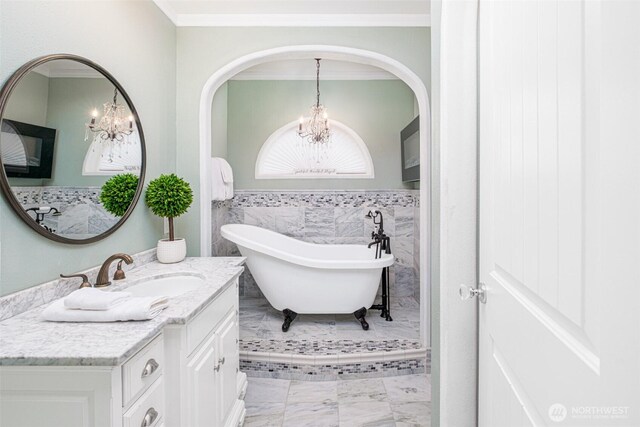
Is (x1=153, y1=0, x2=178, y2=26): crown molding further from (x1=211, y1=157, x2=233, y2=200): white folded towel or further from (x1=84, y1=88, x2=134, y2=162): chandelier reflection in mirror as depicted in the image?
(x1=211, y1=157, x2=233, y2=200): white folded towel

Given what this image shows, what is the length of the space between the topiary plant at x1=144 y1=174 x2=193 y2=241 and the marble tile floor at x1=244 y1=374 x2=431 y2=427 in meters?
1.32

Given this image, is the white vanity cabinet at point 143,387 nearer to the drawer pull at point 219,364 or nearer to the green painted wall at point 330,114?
the drawer pull at point 219,364

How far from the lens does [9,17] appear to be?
49.6 inches

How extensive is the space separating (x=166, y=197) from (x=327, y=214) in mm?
2210

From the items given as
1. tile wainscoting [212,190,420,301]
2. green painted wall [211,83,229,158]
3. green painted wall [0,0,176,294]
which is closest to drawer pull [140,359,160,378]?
green painted wall [0,0,176,294]

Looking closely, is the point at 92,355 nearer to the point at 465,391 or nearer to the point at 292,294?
the point at 465,391

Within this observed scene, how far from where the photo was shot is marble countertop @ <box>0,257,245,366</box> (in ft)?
3.02

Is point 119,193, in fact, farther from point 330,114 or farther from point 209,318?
point 330,114

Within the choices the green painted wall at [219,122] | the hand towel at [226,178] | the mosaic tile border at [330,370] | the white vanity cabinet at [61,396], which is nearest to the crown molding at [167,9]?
the green painted wall at [219,122]

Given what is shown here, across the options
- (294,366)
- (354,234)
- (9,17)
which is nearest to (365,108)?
(354,234)

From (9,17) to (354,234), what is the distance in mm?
3311

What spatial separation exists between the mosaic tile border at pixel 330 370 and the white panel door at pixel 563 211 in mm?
1504

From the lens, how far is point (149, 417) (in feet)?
3.65

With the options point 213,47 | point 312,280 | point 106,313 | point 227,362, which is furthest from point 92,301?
point 213,47
